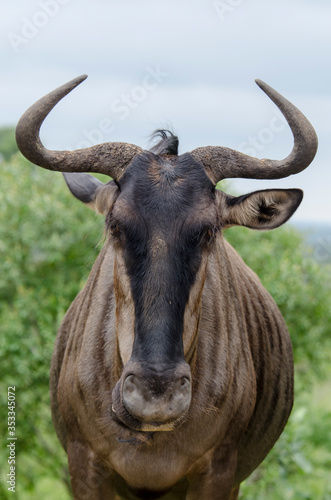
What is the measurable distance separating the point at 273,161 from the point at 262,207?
30 centimetres

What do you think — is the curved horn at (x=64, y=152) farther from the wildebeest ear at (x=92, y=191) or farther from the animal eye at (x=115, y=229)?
the animal eye at (x=115, y=229)

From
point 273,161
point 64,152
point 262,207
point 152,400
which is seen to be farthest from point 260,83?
point 152,400

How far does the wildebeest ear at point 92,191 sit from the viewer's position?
16.9ft

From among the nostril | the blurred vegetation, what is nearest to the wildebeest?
the nostril

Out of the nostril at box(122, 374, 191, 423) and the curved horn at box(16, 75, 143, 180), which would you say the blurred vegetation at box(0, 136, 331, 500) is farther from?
the nostril at box(122, 374, 191, 423)

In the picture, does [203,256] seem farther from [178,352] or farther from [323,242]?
[323,242]

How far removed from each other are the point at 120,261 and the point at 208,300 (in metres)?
0.93

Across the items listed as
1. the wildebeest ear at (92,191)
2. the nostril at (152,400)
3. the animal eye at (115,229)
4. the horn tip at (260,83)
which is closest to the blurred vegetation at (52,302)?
the wildebeest ear at (92,191)

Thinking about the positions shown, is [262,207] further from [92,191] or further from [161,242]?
[92,191]

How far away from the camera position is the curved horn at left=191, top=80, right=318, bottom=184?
16.4 feet

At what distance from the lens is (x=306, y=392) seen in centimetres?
1189

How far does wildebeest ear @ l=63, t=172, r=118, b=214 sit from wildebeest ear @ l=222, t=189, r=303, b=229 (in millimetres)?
731

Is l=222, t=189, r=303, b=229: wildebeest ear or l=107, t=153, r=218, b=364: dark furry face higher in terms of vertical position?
l=222, t=189, r=303, b=229: wildebeest ear

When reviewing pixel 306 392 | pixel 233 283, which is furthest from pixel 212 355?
pixel 306 392
